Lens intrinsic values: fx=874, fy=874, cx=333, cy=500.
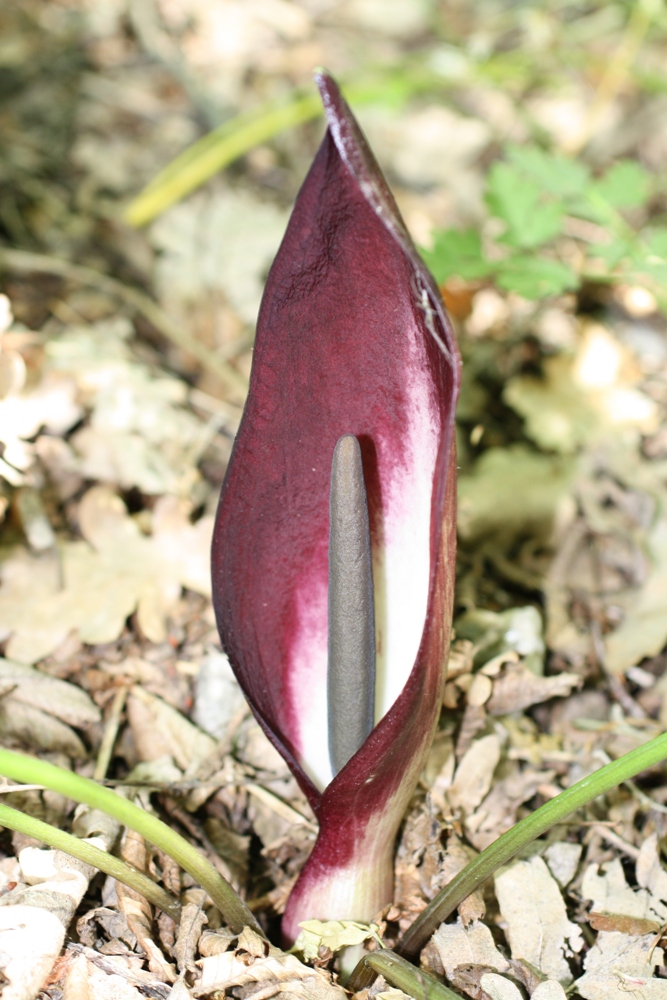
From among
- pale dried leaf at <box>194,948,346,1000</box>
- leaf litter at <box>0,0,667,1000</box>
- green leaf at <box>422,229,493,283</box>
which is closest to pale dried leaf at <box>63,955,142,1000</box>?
leaf litter at <box>0,0,667,1000</box>

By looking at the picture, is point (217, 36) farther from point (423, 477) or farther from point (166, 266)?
point (423, 477)

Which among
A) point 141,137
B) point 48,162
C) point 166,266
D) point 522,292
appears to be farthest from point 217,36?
point 522,292

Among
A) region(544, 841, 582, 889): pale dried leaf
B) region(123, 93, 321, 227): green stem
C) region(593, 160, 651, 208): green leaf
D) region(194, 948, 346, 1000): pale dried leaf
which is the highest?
region(123, 93, 321, 227): green stem

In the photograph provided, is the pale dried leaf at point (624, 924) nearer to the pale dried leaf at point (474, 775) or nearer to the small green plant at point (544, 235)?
the pale dried leaf at point (474, 775)

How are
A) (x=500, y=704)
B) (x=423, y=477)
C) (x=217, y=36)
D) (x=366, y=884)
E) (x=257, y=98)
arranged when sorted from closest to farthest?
(x=423, y=477), (x=366, y=884), (x=500, y=704), (x=257, y=98), (x=217, y=36)

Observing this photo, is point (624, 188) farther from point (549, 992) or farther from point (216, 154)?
point (549, 992)

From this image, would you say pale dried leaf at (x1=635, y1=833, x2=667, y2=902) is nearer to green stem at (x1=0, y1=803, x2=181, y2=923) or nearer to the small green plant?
green stem at (x1=0, y1=803, x2=181, y2=923)
